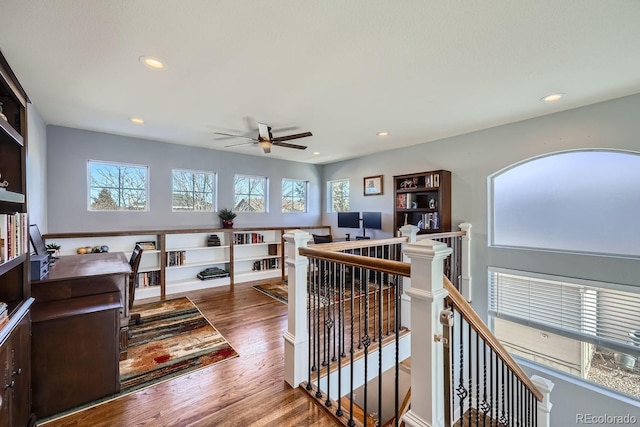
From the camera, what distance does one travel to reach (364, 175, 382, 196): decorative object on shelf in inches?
217

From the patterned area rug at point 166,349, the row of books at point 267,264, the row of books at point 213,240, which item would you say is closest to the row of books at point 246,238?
the row of books at point 213,240

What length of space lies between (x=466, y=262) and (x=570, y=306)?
120 cm

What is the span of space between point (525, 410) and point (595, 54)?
303 cm

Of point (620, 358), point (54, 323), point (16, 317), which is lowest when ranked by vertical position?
point (620, 358)

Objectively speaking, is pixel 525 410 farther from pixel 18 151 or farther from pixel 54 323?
pixel 18 151

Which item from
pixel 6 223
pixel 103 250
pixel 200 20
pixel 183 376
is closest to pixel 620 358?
pixel 183 376

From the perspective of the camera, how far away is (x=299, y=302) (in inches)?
79.0

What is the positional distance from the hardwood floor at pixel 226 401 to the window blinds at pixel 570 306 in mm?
3135

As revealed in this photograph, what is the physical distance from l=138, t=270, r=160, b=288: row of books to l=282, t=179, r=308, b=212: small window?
2780mm

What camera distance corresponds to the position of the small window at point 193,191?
4.93 m

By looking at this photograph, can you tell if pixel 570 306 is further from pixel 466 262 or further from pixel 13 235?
pixel 13 235

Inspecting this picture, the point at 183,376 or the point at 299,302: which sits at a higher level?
the point at 299,302

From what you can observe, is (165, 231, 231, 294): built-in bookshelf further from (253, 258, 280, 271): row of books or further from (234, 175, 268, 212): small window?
(234, 175, 268, 212): small window

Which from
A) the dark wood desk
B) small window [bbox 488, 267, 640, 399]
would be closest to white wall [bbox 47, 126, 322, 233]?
the dark wood desk
